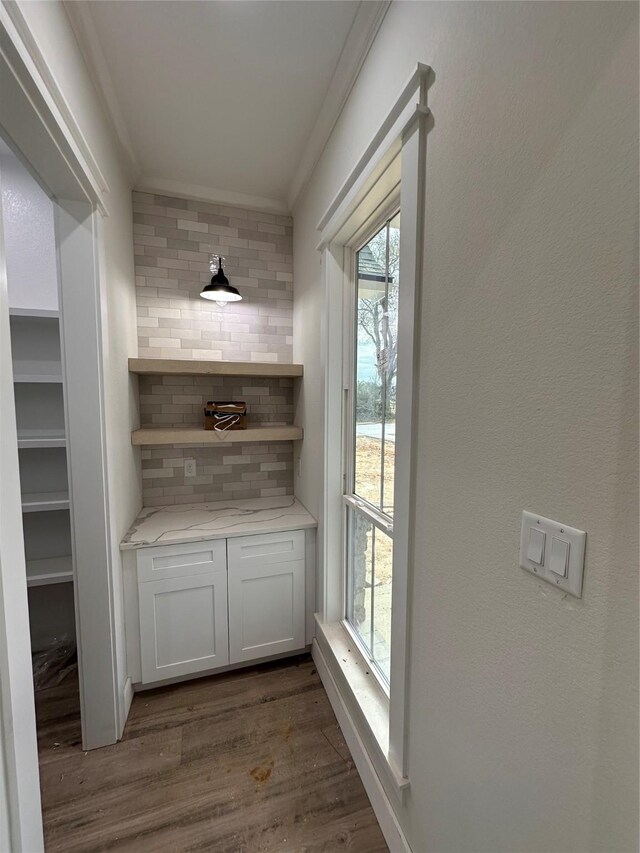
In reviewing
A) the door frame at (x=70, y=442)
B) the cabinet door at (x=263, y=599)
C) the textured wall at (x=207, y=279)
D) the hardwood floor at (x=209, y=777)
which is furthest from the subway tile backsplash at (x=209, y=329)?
the hardwood floor at (x=209, y=777)

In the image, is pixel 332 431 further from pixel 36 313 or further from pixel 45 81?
pixel 36 313

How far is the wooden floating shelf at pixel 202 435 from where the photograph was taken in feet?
6.20

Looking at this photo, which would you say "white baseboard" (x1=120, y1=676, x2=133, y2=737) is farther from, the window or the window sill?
the window

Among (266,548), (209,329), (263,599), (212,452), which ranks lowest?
(263,599)

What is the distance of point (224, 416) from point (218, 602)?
3.33 feet

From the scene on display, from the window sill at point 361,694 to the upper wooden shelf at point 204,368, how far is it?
1.44m

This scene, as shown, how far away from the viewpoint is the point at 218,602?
5.99 feet

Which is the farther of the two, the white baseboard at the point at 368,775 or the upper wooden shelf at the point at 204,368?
the upper wooden shelf at the point at 204,368

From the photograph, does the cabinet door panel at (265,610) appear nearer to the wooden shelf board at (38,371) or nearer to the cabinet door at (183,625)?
the cabinet door at (183,625)

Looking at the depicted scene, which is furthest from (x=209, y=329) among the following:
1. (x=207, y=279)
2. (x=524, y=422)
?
(x=524, y=422)

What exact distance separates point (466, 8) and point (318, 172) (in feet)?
3.62

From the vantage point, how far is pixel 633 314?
1.61 feet

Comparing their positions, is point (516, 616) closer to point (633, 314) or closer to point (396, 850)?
point (633, 314)

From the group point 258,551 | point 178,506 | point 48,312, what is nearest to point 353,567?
point 258,551
